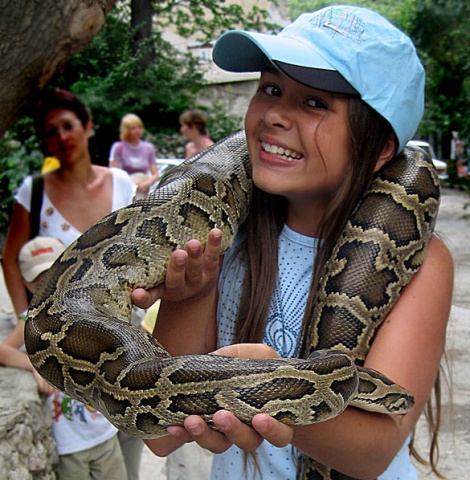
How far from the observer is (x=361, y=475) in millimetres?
1923

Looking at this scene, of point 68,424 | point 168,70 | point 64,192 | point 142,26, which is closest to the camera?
point 68,424

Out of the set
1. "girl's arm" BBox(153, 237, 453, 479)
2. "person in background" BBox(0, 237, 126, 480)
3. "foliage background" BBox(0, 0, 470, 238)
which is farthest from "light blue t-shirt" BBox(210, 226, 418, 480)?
"foliage background" BBox(0, 0, 470, 238)

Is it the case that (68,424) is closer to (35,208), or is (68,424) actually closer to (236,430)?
(35,208)

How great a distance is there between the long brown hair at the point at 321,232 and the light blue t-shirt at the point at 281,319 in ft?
0.11

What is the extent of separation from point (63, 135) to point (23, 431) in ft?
5.42

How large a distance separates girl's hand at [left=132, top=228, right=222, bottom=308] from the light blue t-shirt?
102 millimetres

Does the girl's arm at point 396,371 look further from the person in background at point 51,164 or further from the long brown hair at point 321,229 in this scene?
the person in background at point 51,164

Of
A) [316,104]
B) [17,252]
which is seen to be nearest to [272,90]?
[316,104]

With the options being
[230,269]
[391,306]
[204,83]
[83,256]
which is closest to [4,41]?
[83,256]

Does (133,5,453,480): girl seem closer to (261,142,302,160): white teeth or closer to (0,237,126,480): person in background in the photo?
(261,142,302,160): white teeth

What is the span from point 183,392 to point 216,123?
13947 mm

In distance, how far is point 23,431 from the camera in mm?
3102

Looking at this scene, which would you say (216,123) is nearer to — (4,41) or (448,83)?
(448,83)

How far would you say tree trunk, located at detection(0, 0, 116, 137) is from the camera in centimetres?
239
